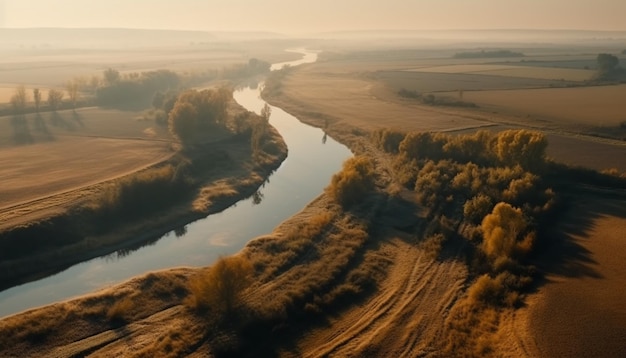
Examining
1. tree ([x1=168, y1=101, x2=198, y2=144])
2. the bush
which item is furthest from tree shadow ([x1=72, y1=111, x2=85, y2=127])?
the bush

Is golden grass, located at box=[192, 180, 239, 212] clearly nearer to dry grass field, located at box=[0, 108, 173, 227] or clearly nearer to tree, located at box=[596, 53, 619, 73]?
dry grass field, located at box=[0, 108, 173, 227]

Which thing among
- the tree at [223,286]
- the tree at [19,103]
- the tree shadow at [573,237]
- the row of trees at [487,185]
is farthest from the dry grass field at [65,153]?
the tree shadow at [573,237]

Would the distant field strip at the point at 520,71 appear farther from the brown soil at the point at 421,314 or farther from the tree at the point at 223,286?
the tree at the point at 223,286

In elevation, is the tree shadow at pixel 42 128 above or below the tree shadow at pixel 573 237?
below

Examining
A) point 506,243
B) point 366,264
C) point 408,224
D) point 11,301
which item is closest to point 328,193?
point 408,224

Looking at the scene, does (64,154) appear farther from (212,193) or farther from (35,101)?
(35,101)

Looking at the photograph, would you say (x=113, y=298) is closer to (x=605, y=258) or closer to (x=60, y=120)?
(x=605, y=258)
